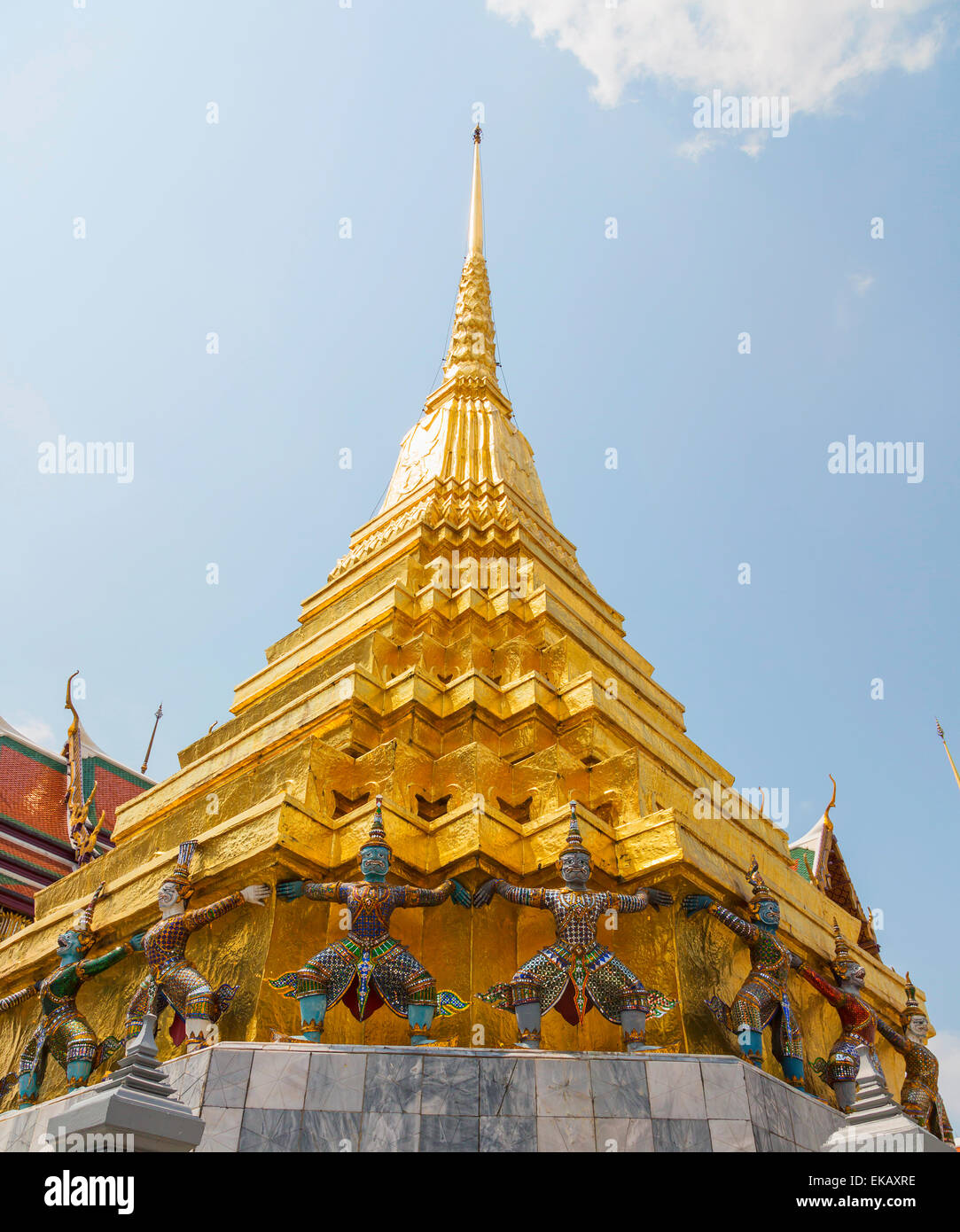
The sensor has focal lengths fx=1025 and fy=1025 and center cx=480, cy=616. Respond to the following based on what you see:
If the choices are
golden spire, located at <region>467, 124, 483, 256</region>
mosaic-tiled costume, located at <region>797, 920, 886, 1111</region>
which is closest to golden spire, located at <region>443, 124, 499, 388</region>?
golden spire, located at <region>467, 124, 483, 256</region>

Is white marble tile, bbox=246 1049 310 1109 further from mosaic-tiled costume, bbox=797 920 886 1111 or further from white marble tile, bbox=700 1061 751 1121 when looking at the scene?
mosaic-tiled costume, bbox=797 920 886 1111

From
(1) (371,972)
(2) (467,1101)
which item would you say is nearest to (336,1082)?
(2) (467,1101)

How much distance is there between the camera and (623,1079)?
8102 millimetres

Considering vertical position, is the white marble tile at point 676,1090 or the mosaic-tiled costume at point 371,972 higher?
the mosaic-tiled costume at point 371,972

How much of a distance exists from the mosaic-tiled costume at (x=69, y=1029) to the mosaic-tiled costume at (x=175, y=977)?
2.06 feet

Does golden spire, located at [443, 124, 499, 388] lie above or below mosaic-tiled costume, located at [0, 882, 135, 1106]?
above

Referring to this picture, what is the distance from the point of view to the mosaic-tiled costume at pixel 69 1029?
404 inches

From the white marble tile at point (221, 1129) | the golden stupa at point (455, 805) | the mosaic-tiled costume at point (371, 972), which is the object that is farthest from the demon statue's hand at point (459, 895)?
the white marble tile at point (221, 1129)

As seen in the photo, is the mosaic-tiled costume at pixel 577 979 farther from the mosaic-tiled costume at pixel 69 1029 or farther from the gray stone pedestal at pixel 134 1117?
the mosaic-tiled costume at pixel 69 1029

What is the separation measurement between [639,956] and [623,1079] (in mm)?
1924

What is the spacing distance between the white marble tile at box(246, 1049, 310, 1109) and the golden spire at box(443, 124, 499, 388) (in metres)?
18.3

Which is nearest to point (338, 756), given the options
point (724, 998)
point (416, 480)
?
point (724, 998)

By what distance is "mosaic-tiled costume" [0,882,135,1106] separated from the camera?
33.6ft
